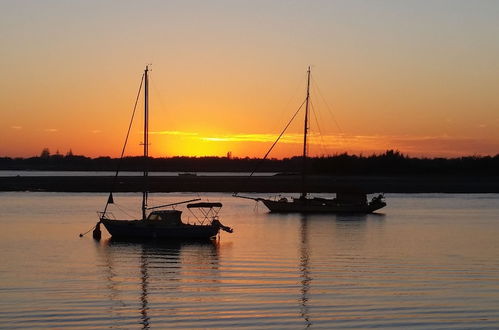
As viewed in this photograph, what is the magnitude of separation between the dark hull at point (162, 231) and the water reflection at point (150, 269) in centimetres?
69

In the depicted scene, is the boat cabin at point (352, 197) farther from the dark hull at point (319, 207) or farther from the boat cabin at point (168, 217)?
the boat cabin at point (168, 217)

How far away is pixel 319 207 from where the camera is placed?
7825 centimetres

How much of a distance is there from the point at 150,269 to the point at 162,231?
12.8 meters

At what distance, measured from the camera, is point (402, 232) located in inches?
2297

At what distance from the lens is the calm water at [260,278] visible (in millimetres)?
25491

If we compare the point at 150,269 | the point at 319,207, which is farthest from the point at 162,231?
the point at 319,207

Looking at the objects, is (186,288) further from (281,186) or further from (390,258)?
(281,186)

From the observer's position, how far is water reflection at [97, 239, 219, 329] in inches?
1160

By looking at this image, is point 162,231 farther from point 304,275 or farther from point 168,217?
point 304,275

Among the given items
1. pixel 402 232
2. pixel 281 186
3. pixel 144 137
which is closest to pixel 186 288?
pixel 144 137

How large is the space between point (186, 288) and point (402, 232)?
29790 millimetres

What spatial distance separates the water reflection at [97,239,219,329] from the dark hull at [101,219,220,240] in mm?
694

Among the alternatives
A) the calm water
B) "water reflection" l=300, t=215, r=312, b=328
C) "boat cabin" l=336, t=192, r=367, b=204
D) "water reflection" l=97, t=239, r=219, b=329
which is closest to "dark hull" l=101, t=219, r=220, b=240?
"water reflection" l=97, t=239, r=219, b=329

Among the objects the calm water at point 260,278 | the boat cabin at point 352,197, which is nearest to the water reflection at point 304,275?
the calm water at point 260,278
